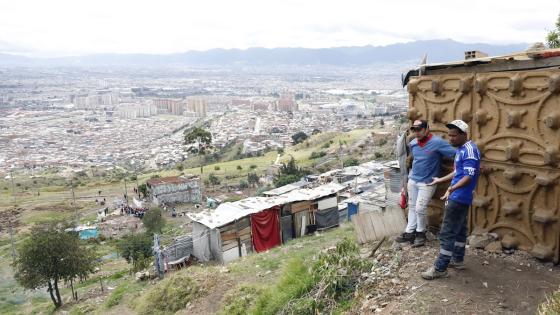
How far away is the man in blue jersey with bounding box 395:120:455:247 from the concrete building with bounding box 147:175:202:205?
111 feet

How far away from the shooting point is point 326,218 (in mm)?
16281

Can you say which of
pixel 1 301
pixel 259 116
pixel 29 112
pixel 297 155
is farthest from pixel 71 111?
pixel 1 301

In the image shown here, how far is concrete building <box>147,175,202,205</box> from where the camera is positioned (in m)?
37.6

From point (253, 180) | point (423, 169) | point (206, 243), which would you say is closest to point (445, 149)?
point (423, 169)

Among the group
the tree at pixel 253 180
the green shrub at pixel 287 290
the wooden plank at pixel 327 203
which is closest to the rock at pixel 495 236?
the green shrub at pixel 287 290

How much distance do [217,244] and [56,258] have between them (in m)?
6.27

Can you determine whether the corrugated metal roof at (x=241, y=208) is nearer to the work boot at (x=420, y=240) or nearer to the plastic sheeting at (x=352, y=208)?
the plastic sheeting at (x=352, y=208)

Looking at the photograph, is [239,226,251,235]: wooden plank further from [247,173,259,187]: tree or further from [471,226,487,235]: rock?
[247,173,259,187]: tree

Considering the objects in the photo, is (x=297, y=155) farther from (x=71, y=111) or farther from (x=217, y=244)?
(x=71, y=111)

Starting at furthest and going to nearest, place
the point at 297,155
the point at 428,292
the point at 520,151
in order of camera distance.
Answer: the point at 297,155 → the point at 520,151 → the point at 428,292

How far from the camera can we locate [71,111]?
154 meters

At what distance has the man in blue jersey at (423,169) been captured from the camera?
523 cm

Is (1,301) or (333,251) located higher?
(333,251)

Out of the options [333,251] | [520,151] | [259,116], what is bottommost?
[259,116]
